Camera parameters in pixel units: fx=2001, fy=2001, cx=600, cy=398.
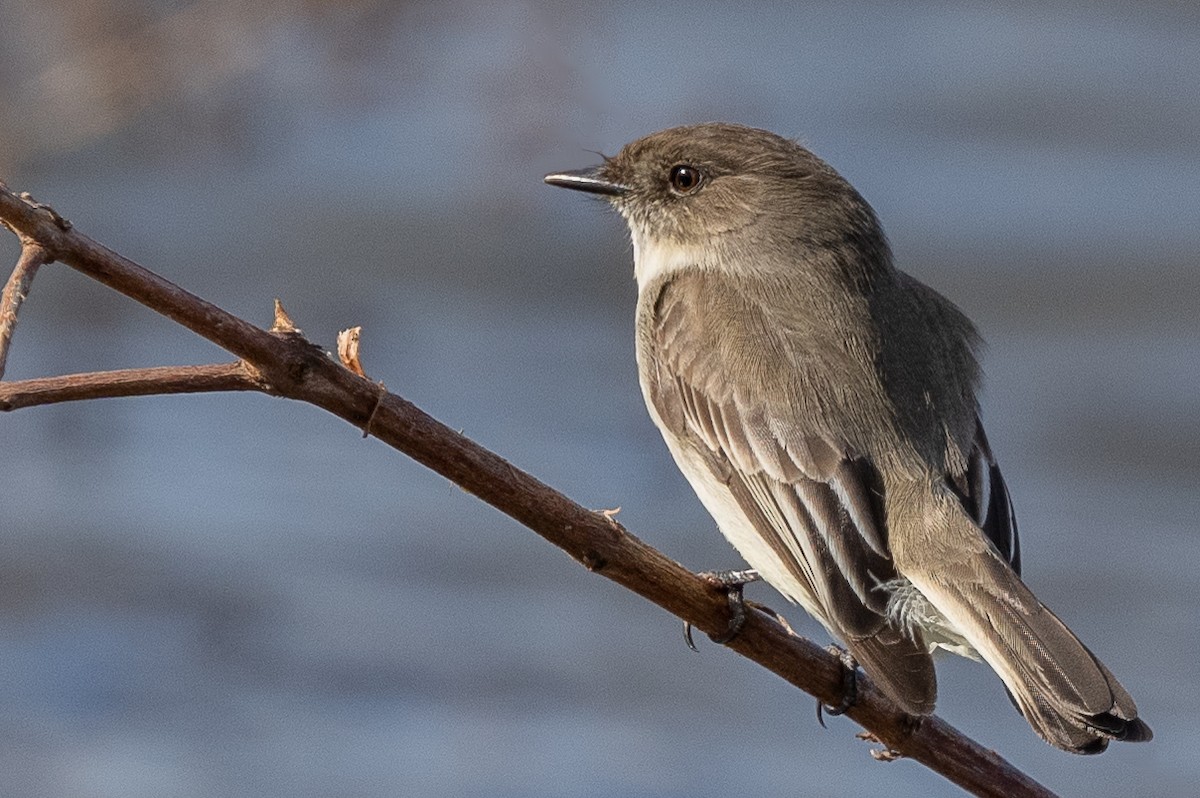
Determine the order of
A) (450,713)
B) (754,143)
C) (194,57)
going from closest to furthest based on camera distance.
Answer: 1. (754,143)
2. (194,57)
3. (450,713)

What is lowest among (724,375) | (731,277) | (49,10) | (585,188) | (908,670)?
(908,670)

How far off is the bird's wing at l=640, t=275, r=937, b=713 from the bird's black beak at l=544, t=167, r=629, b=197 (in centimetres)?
57

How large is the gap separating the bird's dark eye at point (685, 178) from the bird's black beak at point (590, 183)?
14cm

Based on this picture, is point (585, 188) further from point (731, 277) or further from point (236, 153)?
point (236, 153)

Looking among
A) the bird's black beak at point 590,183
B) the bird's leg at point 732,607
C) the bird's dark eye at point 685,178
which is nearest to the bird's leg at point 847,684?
the bird's leg at point 732,607

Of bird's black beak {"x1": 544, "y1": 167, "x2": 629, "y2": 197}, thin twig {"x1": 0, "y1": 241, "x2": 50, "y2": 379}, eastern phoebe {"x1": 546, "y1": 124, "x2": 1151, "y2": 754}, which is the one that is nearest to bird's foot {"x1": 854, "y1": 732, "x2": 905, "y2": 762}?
eastern phoebe {"x1": 546, "y1": 124, "x2": 1151, "y2": 754}

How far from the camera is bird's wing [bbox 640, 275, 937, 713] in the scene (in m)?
4.18

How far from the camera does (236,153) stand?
862 centimetres

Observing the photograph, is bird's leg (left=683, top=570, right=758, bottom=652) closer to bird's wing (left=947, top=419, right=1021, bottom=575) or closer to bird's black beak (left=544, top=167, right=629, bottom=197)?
bird's wing (left=947, top=419, right=1021, bottom=575)

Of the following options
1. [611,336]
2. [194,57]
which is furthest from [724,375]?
[611,336]

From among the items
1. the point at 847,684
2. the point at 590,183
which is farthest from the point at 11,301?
the point at 590,183

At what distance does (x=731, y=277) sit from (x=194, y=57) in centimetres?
308

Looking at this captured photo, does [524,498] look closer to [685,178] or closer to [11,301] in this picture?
[11,301]

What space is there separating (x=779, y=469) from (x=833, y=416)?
0.60ft
